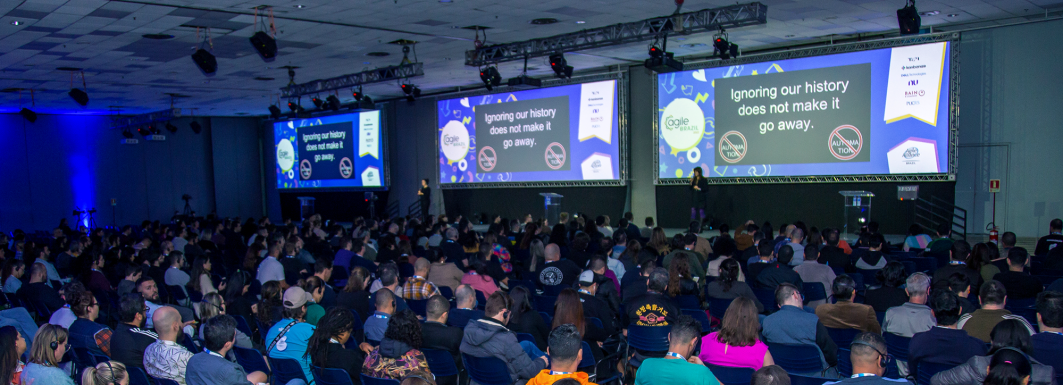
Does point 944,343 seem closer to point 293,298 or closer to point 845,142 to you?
point 293,298

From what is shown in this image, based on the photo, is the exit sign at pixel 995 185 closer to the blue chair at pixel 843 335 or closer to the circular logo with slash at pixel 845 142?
the circular logo with slash at pixel 845 142

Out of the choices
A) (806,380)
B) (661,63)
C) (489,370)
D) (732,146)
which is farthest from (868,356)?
(732,146)

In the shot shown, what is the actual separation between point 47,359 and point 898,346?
4739 mm

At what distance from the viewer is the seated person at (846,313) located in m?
4.61

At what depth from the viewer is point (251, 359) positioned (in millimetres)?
4133

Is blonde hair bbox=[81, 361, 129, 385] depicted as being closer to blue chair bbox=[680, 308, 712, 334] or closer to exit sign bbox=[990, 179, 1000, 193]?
blue chair bbox=[680, 308, 712, 334]

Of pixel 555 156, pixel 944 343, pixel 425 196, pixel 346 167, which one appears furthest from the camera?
pixel 346 167

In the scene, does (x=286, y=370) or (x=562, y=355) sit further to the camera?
(x=286, y=370)

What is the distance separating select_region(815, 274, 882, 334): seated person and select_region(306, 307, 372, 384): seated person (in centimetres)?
299

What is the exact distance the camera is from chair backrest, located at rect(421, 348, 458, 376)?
424 centimetres

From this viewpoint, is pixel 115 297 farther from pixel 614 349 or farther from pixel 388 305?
pixel 614 349

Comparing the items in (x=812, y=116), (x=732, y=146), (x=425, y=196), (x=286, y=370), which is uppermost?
(x=812, y=116)

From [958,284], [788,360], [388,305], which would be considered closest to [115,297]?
[388,305]

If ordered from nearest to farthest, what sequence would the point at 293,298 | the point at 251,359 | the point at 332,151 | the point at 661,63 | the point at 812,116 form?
the point at 251,359, the point at 293,298, the point at 661,63, the point at 812,116, the point at 332,151
